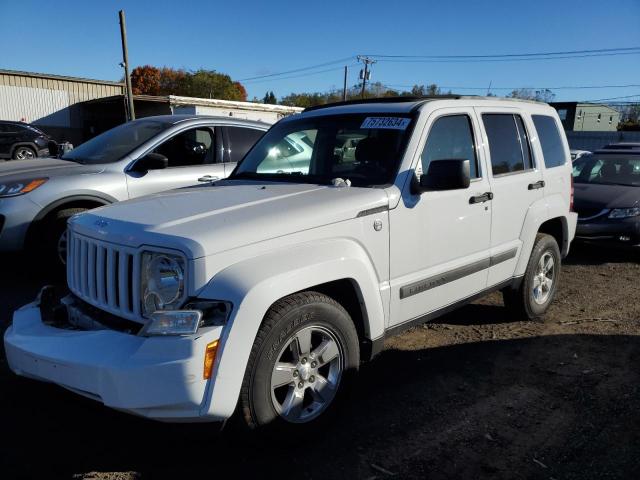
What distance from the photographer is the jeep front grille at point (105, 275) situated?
2701 millimetres

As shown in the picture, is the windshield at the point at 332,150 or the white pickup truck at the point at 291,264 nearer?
the white pickup truck at the point at 291,264

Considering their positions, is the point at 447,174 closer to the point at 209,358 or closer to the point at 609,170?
the point at 209,358

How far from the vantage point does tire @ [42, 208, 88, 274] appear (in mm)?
5594

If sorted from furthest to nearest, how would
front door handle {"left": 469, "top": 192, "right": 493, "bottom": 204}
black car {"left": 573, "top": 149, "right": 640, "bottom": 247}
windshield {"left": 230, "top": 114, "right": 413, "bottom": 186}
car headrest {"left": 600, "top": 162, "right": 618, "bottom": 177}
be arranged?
car headrest {"left": 600, "top": 162, "right": 618, "bottom": 177}, black car {"left": 573, "top": 149, "right": 640, "bottom": 247}, front door handle {"left": 469, "top": 192, "right": 493, "bottom": 204}, windshield {"left": 230, "top": 114, "right": 413, "bottom": 186}

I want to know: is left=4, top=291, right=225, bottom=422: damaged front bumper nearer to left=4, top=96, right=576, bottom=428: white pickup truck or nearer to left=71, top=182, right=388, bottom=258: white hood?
left=4, top=96, right=576, bottom=428: white pickup truck

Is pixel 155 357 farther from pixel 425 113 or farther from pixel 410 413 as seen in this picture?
pixel 425 113

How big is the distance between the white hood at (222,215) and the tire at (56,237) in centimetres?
250

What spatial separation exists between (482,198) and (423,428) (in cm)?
176

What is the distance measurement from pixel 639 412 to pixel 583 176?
6.20 meters

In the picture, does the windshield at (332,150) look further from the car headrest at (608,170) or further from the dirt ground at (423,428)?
the car headrest at (608,170)

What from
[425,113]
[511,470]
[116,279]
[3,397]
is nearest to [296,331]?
[116,279]

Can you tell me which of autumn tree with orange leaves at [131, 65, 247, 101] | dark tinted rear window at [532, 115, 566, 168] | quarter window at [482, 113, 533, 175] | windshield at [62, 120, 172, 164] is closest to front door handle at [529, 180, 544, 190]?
quarter window at [482, 113, 533, 175]

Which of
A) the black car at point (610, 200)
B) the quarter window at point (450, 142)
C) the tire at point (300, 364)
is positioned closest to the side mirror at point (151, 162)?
the quarter window at point (450, 142)

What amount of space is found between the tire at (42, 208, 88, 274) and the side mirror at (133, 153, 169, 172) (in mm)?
810
